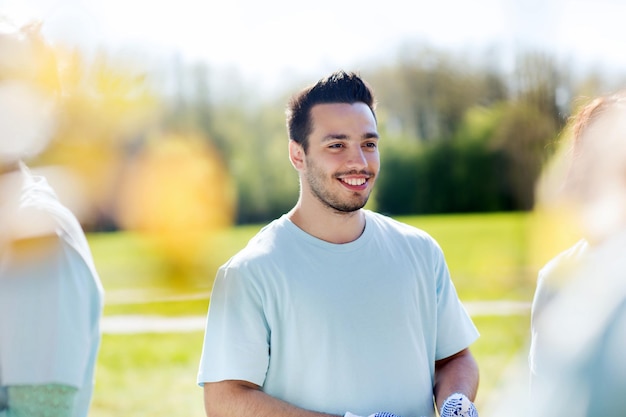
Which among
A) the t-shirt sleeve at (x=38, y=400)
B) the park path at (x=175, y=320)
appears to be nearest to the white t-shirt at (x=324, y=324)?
the t-shirt sleeve at (x=38, y=400)

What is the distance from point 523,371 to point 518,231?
25.7 metres

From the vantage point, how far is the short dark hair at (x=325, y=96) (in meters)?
2.56

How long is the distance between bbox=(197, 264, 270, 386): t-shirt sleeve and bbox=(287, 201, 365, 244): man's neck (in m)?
0.28

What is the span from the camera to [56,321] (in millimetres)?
1925

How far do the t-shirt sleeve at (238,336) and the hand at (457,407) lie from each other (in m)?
0.57

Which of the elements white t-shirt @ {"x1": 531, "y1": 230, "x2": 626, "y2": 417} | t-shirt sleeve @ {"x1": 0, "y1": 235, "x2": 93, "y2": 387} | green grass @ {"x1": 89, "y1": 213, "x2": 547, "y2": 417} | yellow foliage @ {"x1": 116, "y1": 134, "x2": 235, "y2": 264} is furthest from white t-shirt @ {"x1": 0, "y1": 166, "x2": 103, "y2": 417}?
yellow foliage @ {"x1": 116, "y1": 134, "x2": 235, "y2": 264}

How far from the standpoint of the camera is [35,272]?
193cm

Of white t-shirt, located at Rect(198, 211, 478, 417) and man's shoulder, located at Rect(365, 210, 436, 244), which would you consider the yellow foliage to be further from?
white t-shirt, located at Rect(198, 211, 478, 417)

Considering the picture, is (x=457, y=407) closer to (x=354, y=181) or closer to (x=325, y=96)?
(x=354, y=181)

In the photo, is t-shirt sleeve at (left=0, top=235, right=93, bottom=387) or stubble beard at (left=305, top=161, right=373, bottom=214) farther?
stubble beard at (left=305, top=161, right=373, bottom=214)

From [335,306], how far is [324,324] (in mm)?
67

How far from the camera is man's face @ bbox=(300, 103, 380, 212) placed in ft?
8.05

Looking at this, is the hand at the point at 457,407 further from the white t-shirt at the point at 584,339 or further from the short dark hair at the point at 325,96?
the short dark hair at the point at 325,96

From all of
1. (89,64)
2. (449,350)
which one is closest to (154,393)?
(449,350)
